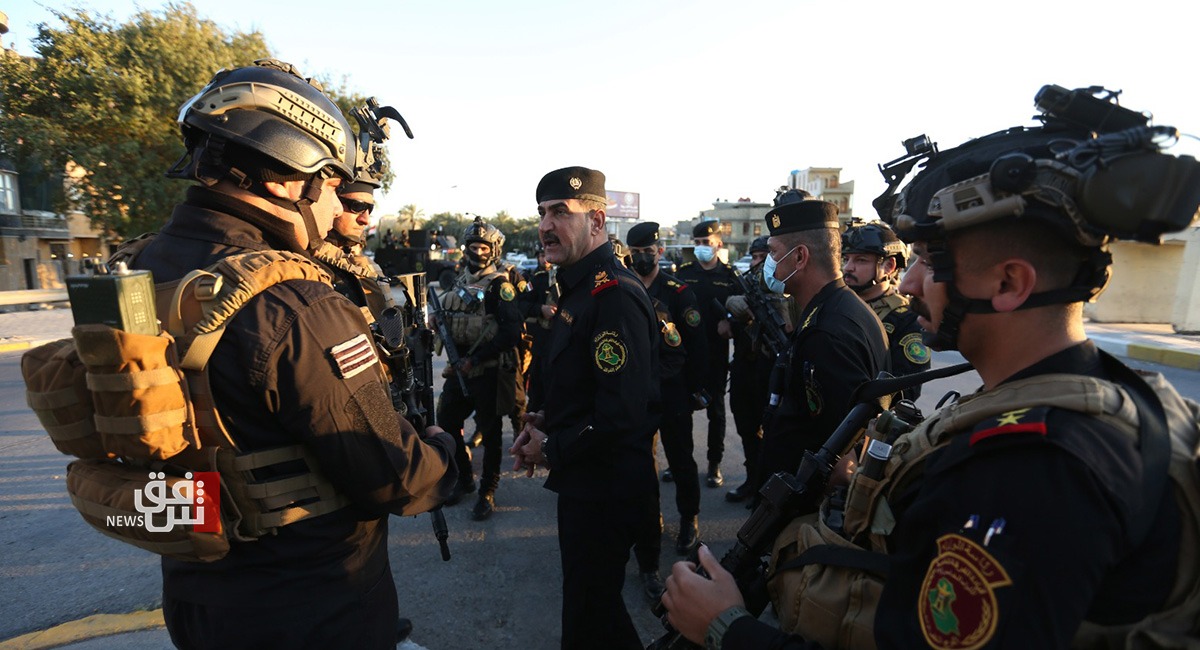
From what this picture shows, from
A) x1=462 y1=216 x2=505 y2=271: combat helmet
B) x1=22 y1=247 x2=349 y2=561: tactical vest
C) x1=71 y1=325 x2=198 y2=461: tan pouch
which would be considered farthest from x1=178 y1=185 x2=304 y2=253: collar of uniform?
x1=462 y1=216 x2=505 y2=271: combat helmet

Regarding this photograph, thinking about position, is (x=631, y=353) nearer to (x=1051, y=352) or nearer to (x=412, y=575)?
(x=1051, y=352)

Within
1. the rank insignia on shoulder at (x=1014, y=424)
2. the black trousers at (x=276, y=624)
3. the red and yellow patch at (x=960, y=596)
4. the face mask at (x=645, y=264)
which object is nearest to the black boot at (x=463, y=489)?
the face mask at (x=645, y=264)

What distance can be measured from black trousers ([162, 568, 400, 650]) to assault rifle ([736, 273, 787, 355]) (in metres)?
3.21

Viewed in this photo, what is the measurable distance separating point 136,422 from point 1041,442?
1.83 meters

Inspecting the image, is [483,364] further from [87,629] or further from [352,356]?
[352,356]

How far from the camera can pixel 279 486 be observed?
156 cm

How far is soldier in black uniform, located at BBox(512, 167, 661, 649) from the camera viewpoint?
257 cm

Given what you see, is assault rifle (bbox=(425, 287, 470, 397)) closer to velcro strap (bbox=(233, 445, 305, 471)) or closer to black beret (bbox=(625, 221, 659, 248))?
black beret (bbox=(625, 221, 659, 248))

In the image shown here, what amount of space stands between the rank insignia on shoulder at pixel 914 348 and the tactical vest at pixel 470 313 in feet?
10.7

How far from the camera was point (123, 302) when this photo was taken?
1.28 m

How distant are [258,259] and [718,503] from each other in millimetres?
4264

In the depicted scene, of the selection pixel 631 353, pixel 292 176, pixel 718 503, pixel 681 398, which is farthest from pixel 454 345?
pixel 292 176

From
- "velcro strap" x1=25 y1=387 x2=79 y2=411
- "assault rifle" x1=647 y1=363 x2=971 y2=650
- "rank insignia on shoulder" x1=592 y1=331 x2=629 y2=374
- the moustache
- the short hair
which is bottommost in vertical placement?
"assault rifle" x1=647 y1=363 x2=971 y2=650

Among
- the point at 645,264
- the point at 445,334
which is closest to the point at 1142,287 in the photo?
the point at 645,264
